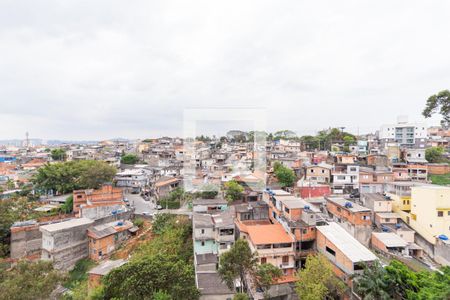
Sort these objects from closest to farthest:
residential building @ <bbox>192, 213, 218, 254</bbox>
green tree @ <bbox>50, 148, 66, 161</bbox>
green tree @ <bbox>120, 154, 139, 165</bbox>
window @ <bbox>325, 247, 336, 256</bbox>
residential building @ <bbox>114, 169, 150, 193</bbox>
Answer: window @ <bbox>325, 247, 336, 256</bbox> → residential building @ <bbox>192, 213, 218, 254</bbox> → residential building @ <bbox>114, 169, 150, 193</bbox> → green tree @ <bbox>120, 154, 139, 165</bbox> → green tree @ <bbox>50, 148, 66, 161</bbox>

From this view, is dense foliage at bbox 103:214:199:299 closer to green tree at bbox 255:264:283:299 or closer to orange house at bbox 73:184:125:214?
green tree at bbox 255:264:283:299

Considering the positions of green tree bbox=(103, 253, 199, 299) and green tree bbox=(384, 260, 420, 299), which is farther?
green tree bbox=(103, 253, 199, 299)

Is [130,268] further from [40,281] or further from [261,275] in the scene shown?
[261,275]

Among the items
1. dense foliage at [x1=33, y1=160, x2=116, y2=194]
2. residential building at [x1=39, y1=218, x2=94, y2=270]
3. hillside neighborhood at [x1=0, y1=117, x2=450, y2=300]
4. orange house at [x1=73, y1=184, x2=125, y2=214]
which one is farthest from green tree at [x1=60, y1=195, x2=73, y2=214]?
residential building at [x1=39, y1=218, x2=94, y2=270]

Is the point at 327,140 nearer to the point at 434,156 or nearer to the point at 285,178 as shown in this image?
the point at 434,156

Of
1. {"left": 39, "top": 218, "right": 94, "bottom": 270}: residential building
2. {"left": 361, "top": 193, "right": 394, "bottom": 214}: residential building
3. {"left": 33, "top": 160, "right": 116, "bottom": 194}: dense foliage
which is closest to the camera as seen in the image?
{"left": 39, "top": 218, "right": 94, "bottom": 270}: residential building

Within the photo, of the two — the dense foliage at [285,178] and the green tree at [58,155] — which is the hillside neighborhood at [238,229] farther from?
the green tree at [58,155]
